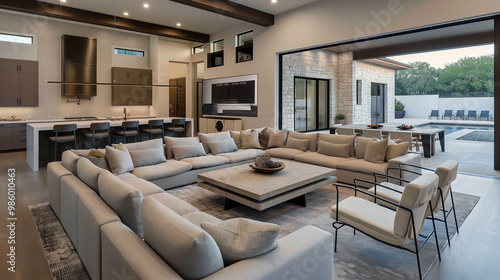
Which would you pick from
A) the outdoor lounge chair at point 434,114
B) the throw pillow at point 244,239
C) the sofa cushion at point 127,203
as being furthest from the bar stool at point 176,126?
the outdoor lounge chair at point 434,114

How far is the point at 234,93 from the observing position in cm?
898

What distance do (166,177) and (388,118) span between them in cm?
1118

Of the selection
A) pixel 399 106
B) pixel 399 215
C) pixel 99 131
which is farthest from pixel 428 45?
pixel 99 131

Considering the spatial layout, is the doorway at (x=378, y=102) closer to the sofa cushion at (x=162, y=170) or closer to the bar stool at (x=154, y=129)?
the bar stool at (x=154, y=129)

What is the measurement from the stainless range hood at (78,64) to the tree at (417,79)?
9.93 meters

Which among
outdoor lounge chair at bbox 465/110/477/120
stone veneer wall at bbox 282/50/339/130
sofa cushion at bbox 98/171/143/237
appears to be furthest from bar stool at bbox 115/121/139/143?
outdoor lounge chair at bbox 465/110/477/120

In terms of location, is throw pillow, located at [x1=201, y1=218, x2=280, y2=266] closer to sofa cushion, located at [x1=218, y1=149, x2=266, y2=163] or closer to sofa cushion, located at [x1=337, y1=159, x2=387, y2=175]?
sofa cushion, located at [x1=337, y1=159, x2=387, y2=175]

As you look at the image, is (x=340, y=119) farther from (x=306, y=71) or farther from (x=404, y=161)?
(x=404, y=161)

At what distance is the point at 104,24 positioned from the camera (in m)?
7.78

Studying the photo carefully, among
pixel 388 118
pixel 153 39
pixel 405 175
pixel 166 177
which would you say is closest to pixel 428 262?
pixel 405 175

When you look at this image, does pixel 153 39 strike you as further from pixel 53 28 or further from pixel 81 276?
pixel 81 276

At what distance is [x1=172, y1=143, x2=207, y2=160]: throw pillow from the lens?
477cm

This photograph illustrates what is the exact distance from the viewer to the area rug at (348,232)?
226cm

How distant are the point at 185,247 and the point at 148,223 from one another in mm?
387
